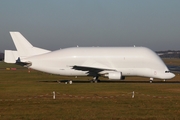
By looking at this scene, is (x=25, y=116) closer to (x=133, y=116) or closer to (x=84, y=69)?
(x=133, y=116)

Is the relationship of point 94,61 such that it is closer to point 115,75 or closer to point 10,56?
point 115,75

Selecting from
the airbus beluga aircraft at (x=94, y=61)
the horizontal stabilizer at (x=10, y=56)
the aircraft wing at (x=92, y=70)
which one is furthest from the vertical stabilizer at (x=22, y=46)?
the aircraft wing at (x=92, y=70)

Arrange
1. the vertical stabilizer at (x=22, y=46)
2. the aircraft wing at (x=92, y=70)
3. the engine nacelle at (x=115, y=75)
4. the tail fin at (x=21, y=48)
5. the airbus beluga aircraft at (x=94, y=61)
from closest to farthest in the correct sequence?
the engine nacelle at (x=115, y=75), the airbus beluga aircraft at (x=94, y=61), the aircraft wing at (x=92, y=70), the tail fin at (x=21, y=48), the vertical stabilizer at (x=22, y=46)

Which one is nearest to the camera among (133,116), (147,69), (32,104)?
(133,116)

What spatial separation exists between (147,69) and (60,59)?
444 inches

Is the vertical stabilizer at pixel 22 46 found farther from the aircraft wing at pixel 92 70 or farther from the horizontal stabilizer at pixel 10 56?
the aircraft wing at pixel 92 70

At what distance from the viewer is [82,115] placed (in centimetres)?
1920

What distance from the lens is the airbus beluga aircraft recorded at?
4678 cm

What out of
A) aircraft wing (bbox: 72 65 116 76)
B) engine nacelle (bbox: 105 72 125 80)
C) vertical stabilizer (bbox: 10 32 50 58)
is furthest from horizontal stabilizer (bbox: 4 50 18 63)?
engine nacelle (bbox: 105 72 125 80)

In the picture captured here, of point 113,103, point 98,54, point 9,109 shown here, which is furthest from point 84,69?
point 9,109

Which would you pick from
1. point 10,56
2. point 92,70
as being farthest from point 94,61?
point 10,56

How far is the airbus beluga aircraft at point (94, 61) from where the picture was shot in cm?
4678

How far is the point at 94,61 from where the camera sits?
48.3 m

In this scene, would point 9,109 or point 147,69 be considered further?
point 147,69
